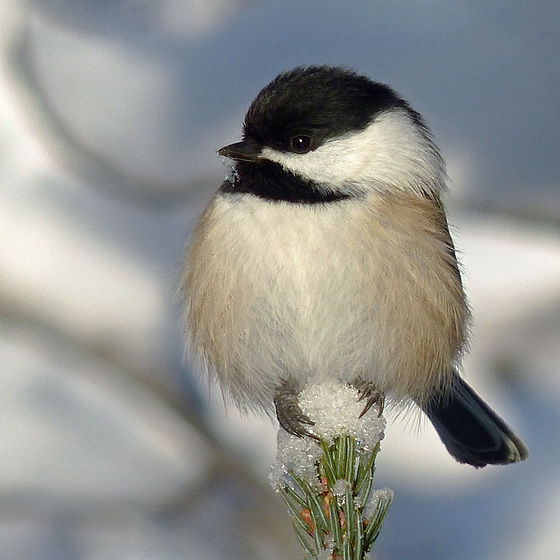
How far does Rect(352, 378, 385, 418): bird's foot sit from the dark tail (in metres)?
0.20

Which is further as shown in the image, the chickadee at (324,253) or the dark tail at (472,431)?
the dark tail at (472,431)

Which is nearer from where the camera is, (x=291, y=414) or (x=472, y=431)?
(x=291, y=414)

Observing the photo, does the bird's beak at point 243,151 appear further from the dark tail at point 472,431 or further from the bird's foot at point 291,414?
the dark tail at point 472,431

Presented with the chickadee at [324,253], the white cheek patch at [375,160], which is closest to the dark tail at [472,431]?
the chickadee at [324,253]

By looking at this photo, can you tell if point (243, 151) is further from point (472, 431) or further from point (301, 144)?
point (472, 431)

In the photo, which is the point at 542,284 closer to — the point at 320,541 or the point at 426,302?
the point at 426,302

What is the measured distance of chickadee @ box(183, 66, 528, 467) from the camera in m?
0.87

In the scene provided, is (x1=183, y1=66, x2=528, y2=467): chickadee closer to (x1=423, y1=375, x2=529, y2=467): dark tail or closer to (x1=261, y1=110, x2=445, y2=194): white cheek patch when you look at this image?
(x1=261, y1=110, x2=445, y2=194): white cheek patch

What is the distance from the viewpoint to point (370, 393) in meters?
0.95

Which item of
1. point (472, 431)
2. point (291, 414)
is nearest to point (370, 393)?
point (291, 414)

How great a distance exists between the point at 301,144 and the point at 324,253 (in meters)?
0.13

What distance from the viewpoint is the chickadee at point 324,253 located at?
872 millimetres

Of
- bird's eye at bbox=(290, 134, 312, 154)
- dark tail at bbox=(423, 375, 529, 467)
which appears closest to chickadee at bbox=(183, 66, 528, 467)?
bird's eye at bbox=(290, 134, 312, 154)

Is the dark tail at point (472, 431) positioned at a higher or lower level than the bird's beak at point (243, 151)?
lower
